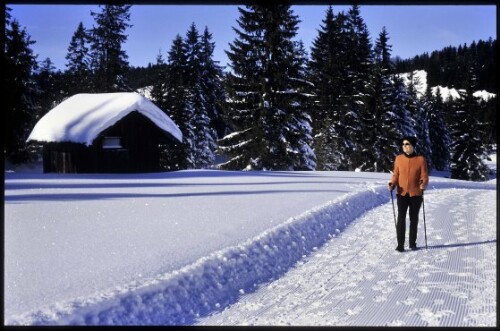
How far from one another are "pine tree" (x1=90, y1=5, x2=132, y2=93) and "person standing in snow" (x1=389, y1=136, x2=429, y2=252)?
3588 centimetres

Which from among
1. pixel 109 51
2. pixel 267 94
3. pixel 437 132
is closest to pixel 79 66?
pixel 109 51

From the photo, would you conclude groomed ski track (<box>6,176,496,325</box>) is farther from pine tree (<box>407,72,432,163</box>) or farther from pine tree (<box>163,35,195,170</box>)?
pine tree (<box>407,72,432,163</box>)

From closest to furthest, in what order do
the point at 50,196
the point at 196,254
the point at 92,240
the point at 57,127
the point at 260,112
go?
1. the point at 196,254
2. the point at 92,240
3. the point at 50,196
4. the point at 57,127
5. the point at 260,112

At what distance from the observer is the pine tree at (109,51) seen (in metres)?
39.7

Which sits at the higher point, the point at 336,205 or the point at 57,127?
the point at 57,127

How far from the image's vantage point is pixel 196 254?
21.7 feet

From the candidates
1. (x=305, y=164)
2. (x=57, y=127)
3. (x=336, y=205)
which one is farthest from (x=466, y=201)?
(x=57, y=127)

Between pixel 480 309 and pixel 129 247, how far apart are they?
486 cm

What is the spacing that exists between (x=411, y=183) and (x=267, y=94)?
933 inches

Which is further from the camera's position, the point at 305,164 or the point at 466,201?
the point at 305,164

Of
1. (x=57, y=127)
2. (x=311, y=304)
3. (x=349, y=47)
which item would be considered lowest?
(x=311, y=304)

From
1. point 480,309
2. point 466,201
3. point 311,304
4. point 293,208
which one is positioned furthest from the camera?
point 466,201

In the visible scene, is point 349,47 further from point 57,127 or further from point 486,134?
point 57,127

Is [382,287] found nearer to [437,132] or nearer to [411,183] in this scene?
[411,183]
